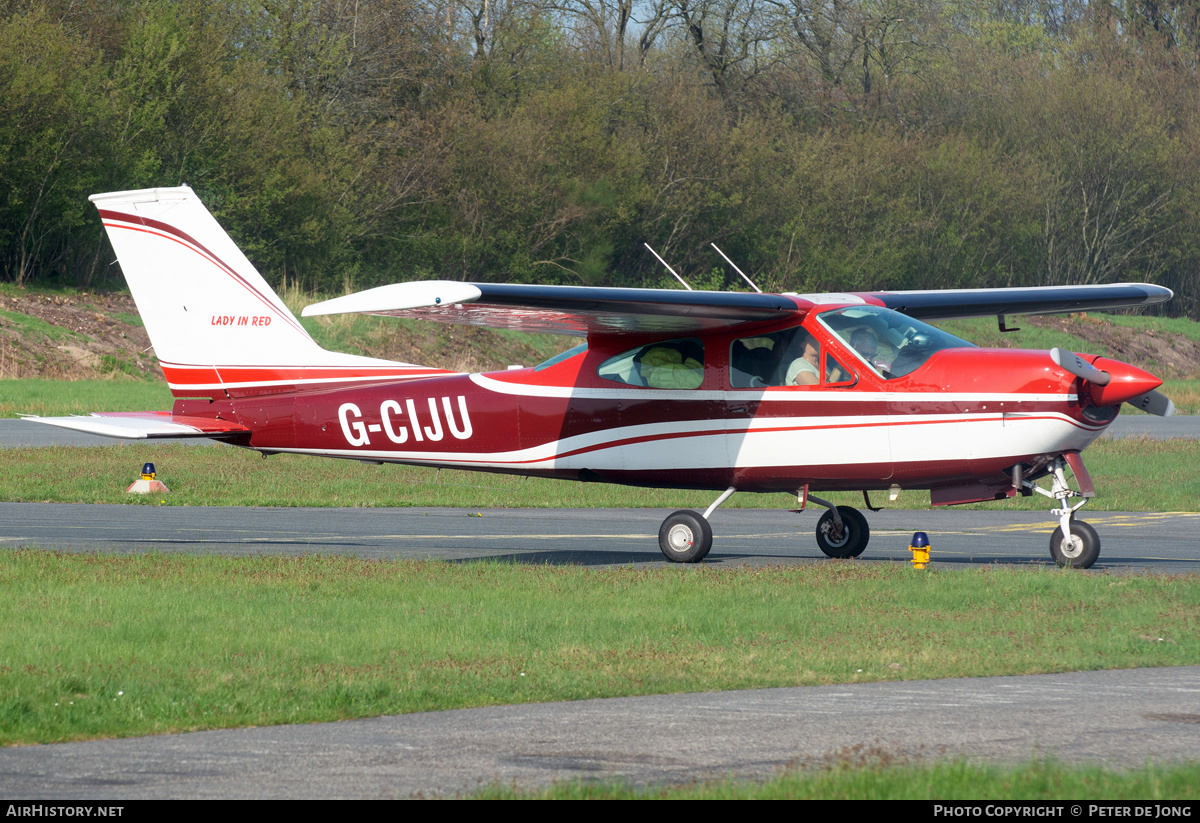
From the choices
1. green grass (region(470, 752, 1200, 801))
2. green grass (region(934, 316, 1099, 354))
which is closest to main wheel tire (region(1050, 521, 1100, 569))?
green grass (region(470, 752, 1200, 801))

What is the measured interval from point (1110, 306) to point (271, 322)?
9.11 meters

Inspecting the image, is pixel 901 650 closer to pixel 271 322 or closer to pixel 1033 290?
pixel 1033 290

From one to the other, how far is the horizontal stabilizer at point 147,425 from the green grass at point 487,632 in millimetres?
1548

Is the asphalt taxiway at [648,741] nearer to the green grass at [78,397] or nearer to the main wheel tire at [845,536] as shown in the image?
the main wheel tire at [845,536]

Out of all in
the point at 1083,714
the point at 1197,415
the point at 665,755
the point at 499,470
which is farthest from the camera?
the point at 1197,415

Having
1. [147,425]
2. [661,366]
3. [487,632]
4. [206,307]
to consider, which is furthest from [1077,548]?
[206,307]

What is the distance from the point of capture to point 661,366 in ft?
44.5

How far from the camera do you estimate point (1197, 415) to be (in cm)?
4141

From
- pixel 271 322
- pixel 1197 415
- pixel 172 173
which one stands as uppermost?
pixel 172 173

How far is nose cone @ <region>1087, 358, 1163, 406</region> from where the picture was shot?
1162cm

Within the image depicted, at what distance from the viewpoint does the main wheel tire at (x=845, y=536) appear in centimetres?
1383

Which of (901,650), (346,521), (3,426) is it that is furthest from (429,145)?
(901,650)

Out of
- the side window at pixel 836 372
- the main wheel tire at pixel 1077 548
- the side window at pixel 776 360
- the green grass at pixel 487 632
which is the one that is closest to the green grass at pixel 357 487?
the side window at pixel 776 360

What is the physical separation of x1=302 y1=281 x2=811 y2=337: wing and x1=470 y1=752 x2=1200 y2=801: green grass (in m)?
6.25
